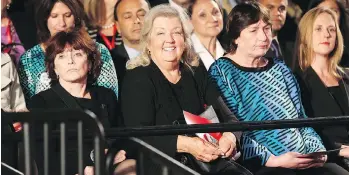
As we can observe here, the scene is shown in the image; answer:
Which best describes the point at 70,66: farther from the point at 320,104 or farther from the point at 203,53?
the point at 320,104

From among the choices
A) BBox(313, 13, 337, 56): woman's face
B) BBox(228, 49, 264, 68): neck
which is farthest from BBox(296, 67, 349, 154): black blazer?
BBox(228, 49, 264, 68): neck

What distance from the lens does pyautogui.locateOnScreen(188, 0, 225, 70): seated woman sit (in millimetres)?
9367

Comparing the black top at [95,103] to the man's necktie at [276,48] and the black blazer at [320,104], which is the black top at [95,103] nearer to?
the black blazer at [320,104]

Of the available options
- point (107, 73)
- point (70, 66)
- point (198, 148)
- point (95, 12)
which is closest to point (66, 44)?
point (70, 66)

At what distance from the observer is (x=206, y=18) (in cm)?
938

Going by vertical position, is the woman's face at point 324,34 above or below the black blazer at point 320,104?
above

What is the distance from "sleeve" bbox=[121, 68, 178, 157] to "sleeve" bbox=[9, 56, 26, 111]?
30.0 inches

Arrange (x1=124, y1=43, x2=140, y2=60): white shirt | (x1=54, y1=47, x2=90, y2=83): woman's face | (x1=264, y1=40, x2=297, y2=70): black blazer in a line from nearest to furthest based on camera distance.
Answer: (x1=54, y1=47, x2=90, y2=83): woman's face → (x1=124, y1=43, x2=140, y2=60): white shirt → (x1=264, y1=40, x2=297, y2=70): black blazer

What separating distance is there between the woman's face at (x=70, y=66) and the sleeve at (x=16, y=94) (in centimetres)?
33

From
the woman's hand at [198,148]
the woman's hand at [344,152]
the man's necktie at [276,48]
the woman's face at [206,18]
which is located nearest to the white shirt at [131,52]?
the woman's face at [206,18]

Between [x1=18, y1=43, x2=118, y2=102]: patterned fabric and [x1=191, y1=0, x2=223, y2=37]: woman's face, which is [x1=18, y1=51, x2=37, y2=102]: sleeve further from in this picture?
[x1=191, y1=0, x2=223, y2=37]: woman's face

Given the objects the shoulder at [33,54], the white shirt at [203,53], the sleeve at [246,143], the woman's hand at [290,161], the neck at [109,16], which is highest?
the neck at [109,16]

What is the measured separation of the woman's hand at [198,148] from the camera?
305 inches

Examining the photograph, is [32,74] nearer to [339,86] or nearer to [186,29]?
[186,29]
